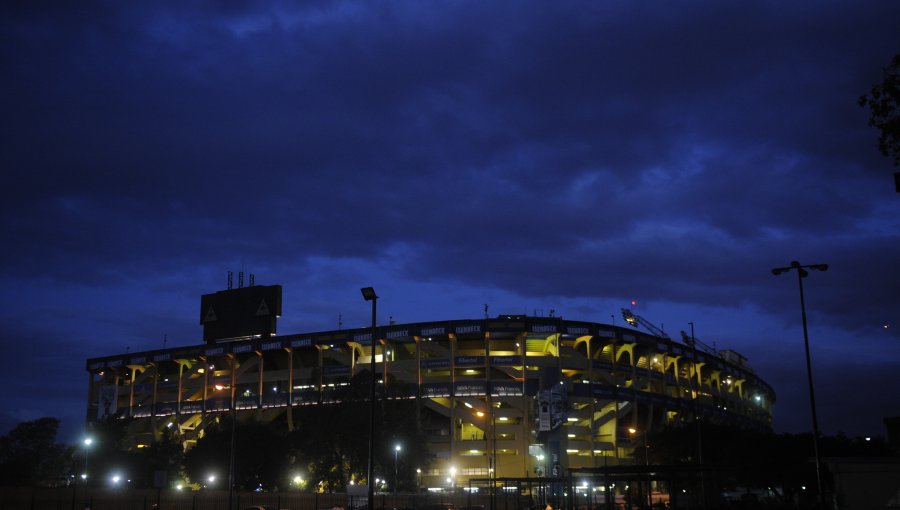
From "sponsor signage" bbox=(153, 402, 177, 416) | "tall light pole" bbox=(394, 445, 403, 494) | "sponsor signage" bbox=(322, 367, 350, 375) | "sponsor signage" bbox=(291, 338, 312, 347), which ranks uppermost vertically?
"sponsor signage" bbox=(291, 338, 312, 347)

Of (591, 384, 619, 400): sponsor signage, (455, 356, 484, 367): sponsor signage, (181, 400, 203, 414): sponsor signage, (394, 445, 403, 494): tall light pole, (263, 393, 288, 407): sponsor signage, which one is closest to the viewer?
(394, 445, 403, 494): tall light pole

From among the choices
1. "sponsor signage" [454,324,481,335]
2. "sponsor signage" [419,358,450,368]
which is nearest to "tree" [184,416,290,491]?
"sponsor signage" [419,358,450,368]

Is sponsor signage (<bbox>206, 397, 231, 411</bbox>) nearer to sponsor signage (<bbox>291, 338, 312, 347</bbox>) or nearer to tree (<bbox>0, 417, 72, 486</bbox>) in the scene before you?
sponsor signage (<bbox>291, 338, 312, 347</bbox>)

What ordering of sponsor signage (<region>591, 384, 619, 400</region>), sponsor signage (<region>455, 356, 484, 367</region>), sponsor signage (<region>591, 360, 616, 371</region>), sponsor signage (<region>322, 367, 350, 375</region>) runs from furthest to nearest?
sponsor signage (<region>322, 367, 350, 375</region>)
sponsor signage (<region>591, 360, 616, 371</region>)
sponsor signage (<region>455, 356, 484, 367</region>)
sponsor signage (<region>591, 384, 619, 400</region>)

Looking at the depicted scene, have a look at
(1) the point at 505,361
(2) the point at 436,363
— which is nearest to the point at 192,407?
(2) the point at 436,363

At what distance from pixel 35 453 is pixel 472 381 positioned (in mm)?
60781

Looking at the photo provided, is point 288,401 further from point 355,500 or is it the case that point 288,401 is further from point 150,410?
point 355,500

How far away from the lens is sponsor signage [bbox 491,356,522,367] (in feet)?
406

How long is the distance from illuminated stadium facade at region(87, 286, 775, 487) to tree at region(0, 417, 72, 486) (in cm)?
2684

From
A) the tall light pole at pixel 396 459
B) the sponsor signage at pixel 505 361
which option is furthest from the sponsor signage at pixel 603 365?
the tall light pole at pixel 396 459

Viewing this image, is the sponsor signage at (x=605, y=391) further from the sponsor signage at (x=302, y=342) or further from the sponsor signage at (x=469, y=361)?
the sponsor signage at (x=302, y=342)

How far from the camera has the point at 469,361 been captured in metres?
124

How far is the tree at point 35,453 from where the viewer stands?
98.1m

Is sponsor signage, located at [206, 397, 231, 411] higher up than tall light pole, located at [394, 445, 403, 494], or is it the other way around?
sponsor signage, located at [206, 397, 231, 411]
